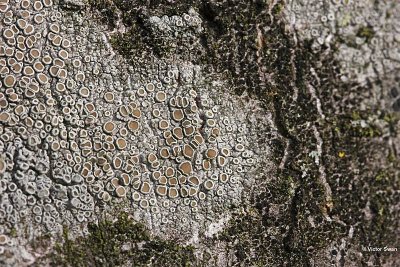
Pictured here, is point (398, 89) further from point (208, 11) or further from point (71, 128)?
point (71, 128)

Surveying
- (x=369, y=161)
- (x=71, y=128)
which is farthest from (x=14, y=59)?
(x=369, y=161)

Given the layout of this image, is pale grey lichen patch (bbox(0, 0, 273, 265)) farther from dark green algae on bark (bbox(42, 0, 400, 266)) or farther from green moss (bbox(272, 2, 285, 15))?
green moss (bbox(272, 2, 285, 15))

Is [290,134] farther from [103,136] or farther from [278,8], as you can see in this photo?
[103,136]

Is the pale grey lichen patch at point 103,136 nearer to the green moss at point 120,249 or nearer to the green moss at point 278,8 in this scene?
the green moss at point 120,249

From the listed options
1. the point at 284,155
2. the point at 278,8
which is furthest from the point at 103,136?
the point at 278,8

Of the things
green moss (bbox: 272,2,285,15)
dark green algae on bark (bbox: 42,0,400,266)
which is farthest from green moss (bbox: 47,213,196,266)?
green moss (bbox: 272,2,285,15)
